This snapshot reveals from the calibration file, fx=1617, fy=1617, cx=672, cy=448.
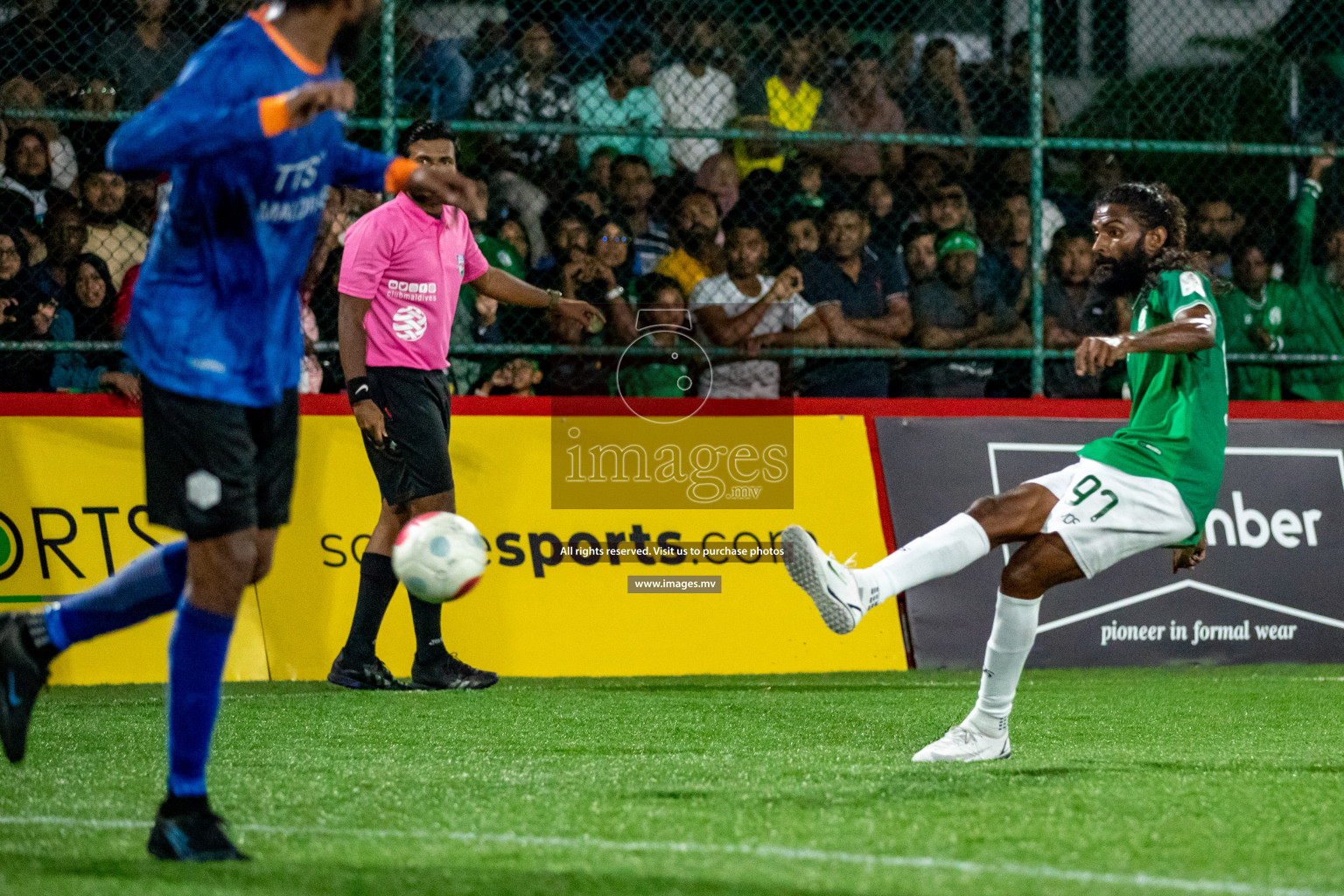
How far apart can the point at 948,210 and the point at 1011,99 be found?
3.61ft

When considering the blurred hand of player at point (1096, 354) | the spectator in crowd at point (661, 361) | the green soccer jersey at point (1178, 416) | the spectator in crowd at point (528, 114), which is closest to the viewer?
the blurred hand of player at point (1096, 354)

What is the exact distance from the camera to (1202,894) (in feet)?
10.6

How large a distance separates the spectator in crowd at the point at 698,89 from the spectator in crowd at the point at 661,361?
130cm

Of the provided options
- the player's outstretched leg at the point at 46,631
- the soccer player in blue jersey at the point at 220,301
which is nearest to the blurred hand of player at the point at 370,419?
the player's outstretched leg at the point at 46,631

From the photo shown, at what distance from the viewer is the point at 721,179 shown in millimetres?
9359

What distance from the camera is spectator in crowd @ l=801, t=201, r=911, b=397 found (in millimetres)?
8984

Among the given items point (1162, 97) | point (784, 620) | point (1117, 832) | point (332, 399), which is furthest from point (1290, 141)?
point (1117, 832)

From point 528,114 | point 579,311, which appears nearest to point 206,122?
point 579,311

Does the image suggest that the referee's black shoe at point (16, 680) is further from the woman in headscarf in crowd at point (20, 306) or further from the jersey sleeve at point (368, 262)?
the woman in headscarf in crowd at point (20, 306)

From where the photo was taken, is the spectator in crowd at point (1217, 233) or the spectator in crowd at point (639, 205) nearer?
the spectator in crowd at point (639, 205)

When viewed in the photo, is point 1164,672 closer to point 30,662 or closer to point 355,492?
point 355,492

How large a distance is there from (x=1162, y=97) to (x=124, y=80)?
690 centimetres

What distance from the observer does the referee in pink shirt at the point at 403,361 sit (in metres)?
6.98

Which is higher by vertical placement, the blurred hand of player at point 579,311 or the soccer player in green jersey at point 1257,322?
the blurred hand of player at point 579,311
